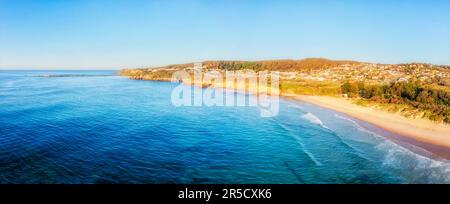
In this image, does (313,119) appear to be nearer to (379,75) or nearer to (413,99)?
(413,99)

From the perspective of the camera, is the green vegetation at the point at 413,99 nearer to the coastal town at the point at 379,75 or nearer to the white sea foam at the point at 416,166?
the white sea foam at the point at 416,166

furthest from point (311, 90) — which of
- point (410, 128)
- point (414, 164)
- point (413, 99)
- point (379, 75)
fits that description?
point (414, 164)

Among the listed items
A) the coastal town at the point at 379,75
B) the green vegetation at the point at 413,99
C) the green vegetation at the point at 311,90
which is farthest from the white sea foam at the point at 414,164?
the coastal town at the point at 379,75

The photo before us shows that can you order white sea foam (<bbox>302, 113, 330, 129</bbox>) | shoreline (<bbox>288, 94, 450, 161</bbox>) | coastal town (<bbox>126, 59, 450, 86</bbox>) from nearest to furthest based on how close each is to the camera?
Answer: shoreline (<bbox>288, 94, 450, 161</bbox>), white sea foam (<bbox>302, 113, 330, 129</bbox>), coastal town (<bbox>126, 59, 450, 86</bbox>)

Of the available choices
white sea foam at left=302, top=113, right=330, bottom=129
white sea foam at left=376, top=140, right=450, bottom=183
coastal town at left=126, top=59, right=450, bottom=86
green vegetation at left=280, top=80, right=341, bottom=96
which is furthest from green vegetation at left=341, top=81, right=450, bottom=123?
coastal town at left=126, top=59, right=450, bottom=86

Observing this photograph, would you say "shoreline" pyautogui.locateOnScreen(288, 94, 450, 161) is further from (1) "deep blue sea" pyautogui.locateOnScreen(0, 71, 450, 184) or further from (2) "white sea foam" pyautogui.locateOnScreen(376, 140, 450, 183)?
(2) "white sea foam" pyautogui.locateOnScreen(376, 140, 450, 183)
